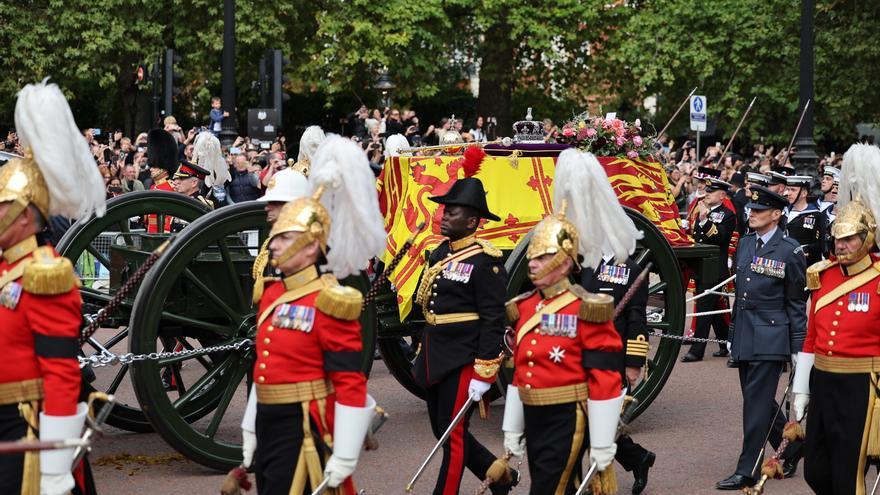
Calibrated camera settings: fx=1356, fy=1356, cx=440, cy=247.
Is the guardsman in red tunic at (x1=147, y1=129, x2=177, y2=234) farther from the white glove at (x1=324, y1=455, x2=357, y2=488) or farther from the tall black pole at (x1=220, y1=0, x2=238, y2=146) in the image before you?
the tall black pole at (x1=220, y1=0, x2=238, y2=146)

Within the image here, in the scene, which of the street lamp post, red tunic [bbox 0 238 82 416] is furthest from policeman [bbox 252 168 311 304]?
the street lamp post

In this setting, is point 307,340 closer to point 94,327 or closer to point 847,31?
point 94,327

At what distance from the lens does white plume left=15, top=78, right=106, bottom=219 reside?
497 cm

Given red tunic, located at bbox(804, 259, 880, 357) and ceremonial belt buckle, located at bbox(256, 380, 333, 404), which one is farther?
red tunic, located at bbox(804, 259, 880, 357)

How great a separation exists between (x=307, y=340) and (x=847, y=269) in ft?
9.45

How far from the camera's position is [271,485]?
4.91 m

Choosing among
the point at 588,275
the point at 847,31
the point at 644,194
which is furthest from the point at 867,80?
the point at 588,275

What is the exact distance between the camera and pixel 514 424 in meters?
5.68

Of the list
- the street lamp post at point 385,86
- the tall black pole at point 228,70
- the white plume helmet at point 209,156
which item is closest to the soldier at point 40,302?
the white plume helmet at point 209,156

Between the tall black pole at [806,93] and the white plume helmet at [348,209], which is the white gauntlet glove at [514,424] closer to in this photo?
the white plume helmet at [348,209]

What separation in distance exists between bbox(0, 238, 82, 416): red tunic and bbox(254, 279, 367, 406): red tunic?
0.68m

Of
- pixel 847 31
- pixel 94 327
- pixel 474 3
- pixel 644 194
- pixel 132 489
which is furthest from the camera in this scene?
pixel 474 3

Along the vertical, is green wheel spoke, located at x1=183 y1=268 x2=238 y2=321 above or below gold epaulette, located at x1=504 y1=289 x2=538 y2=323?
below

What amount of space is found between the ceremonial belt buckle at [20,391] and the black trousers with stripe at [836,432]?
356cm
